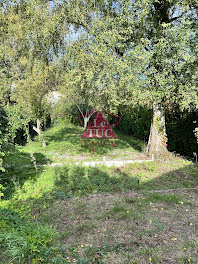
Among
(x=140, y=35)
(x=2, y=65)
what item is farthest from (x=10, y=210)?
(x=2, y=65)

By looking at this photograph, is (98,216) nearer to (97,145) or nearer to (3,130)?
(3,130)

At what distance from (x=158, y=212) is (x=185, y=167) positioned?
149 inches

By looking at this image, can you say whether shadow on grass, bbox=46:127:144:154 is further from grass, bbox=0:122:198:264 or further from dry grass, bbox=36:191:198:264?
dry grass, bbox=36:191:198:264

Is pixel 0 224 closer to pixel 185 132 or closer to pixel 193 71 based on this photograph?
pixel 193 71

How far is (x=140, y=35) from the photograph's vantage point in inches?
286

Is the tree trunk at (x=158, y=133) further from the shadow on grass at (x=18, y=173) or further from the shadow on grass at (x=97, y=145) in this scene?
the shadow on grass at (x=18, y=173)

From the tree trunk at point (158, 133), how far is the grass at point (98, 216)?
76.7 inches

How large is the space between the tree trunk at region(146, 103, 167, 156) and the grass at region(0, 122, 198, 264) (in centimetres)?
195

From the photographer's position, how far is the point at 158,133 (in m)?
8.34

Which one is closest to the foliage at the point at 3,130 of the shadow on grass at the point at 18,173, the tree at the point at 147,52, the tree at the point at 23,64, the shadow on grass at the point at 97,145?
the shadow on grass at the point at 18,173

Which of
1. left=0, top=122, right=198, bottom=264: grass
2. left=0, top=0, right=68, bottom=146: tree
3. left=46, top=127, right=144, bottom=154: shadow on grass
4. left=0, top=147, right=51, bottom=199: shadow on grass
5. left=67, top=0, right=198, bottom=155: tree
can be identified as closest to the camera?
left=0, top=122, right=198, bottom=264: grass

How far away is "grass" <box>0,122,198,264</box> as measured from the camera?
2.56 m

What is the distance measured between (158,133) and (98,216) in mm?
5675

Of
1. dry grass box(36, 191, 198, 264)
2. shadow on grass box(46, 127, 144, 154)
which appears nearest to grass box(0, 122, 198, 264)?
dry grass box(36, 191, 198, 264)
